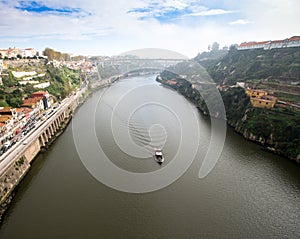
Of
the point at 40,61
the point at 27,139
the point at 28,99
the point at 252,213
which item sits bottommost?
the point at 252,213

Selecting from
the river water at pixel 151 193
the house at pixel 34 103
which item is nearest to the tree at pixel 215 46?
the river water at pixel 151 193

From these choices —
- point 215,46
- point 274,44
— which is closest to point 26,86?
point 274,44

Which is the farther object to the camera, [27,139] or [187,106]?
[187,106]

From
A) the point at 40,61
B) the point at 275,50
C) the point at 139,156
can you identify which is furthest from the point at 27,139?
the point at 275,50

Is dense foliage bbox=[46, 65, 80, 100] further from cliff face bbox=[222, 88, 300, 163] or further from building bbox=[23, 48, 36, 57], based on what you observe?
cliff face bbox=[222, 88, 300, 163]

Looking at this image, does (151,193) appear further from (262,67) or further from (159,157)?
(262,67)

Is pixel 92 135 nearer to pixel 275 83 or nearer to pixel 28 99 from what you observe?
pixel 28 99
